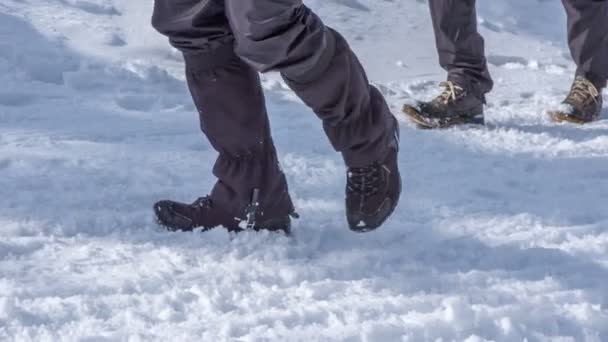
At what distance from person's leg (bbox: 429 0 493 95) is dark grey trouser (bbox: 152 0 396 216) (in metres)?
1.42

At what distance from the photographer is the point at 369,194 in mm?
1998

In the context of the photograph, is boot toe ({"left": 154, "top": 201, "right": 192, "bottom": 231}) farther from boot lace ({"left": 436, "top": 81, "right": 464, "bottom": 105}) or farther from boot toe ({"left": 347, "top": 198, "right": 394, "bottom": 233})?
boot lace ({"left": 436, "top": 81, "right": 464, "bottom": 105})

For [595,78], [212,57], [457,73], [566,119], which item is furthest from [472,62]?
[212,57]

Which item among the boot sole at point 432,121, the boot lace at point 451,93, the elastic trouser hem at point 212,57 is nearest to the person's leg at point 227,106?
the elastic trouser hem at point 212,57

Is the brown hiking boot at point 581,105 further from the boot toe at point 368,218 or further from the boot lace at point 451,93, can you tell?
the boot toe at point 368,218

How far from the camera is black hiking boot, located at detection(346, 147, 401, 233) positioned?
2.00 metres

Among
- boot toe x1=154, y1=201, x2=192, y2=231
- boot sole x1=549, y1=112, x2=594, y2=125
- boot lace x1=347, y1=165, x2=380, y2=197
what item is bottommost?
boot sole x1=549, y1=112, x2=594, y2=125

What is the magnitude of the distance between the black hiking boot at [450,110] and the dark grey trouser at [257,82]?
1268 mm

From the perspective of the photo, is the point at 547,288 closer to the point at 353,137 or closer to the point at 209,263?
the point at 353,137

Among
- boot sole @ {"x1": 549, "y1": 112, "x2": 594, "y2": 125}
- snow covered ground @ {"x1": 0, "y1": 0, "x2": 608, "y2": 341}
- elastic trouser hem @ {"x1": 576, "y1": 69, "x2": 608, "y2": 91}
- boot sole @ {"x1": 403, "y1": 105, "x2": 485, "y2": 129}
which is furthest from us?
elastic trouser hem @ {"x1": 576, "y1": 69, "x2": 608, "y2": 91}

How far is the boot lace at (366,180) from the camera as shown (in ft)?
6.55

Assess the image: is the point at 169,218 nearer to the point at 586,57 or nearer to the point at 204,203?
the point at 204,203

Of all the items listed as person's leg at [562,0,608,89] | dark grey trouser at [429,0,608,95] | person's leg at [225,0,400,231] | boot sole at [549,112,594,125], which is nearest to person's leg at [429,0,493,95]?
dark grey trouser at [429,0,608,95]

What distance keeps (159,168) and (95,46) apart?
58.4 inches
